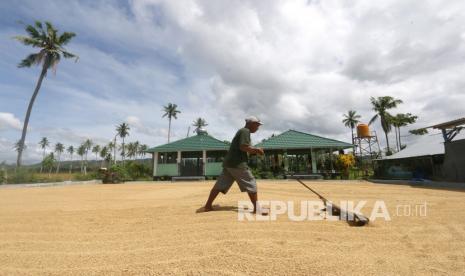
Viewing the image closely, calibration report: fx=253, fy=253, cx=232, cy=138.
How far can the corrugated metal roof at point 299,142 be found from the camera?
767 inches

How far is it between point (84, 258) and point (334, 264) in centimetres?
207

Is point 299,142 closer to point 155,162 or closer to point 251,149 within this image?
point 155,162

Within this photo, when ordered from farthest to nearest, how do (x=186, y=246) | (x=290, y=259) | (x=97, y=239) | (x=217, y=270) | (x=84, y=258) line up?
(x=97, y=239) < (x=186, y=246) < (x=84, y=258) < (x=290, y=259) < (x=217, y=270)

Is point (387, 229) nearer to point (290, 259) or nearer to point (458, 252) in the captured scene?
point (458, 252)

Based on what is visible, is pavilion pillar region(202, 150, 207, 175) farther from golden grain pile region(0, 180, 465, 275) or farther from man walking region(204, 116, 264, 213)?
golden grain pile region(0, 180, 465, 275)

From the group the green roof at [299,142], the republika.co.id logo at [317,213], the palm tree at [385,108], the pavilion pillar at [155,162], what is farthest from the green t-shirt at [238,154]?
the palm tree at [385,108]

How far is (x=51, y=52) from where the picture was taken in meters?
21.3

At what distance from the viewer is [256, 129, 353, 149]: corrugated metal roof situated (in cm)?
1948

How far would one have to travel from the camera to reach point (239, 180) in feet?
12.1

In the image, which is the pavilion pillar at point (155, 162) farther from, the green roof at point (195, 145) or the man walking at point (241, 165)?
the man walking at point (241, 165)

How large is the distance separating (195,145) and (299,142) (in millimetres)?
8774

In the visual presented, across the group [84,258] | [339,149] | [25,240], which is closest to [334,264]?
[84,258]

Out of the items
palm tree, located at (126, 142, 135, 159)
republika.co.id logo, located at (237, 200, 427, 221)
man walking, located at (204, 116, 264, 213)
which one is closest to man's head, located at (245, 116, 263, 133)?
man walking, located at (204, 116, 264, 213)

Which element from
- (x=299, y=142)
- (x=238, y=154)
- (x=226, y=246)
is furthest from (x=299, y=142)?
(x=226, y=246)
